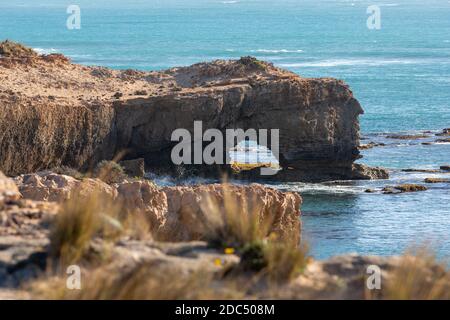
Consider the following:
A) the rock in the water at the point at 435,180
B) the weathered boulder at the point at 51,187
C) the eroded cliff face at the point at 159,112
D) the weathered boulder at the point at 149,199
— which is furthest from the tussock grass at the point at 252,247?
the rock in the water at the point at 435,180

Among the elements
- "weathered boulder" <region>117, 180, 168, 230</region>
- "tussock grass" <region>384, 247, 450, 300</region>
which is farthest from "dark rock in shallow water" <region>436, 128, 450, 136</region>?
"tussock grass" <region>384, 247, 450, 300</region>

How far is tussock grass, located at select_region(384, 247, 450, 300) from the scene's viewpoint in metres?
12.2

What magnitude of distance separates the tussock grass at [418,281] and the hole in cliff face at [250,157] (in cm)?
5273

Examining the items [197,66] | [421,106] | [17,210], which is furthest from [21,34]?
[17,210]

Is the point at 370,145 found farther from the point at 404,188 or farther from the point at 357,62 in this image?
the point at 357,62

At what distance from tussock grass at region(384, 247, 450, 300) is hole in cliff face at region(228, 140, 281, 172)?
5273 centimetres

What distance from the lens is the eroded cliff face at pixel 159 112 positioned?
57.2 m

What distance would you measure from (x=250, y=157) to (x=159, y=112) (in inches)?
394

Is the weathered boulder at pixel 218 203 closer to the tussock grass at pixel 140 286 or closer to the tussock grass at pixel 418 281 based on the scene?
the tussock grass at pixel 418 281

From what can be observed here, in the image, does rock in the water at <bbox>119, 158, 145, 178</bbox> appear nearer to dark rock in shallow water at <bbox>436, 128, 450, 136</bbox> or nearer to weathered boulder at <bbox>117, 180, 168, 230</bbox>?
weathered boulder at <bbox>117, 180, 168, 230</bbox>

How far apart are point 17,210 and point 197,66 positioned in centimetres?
5652
